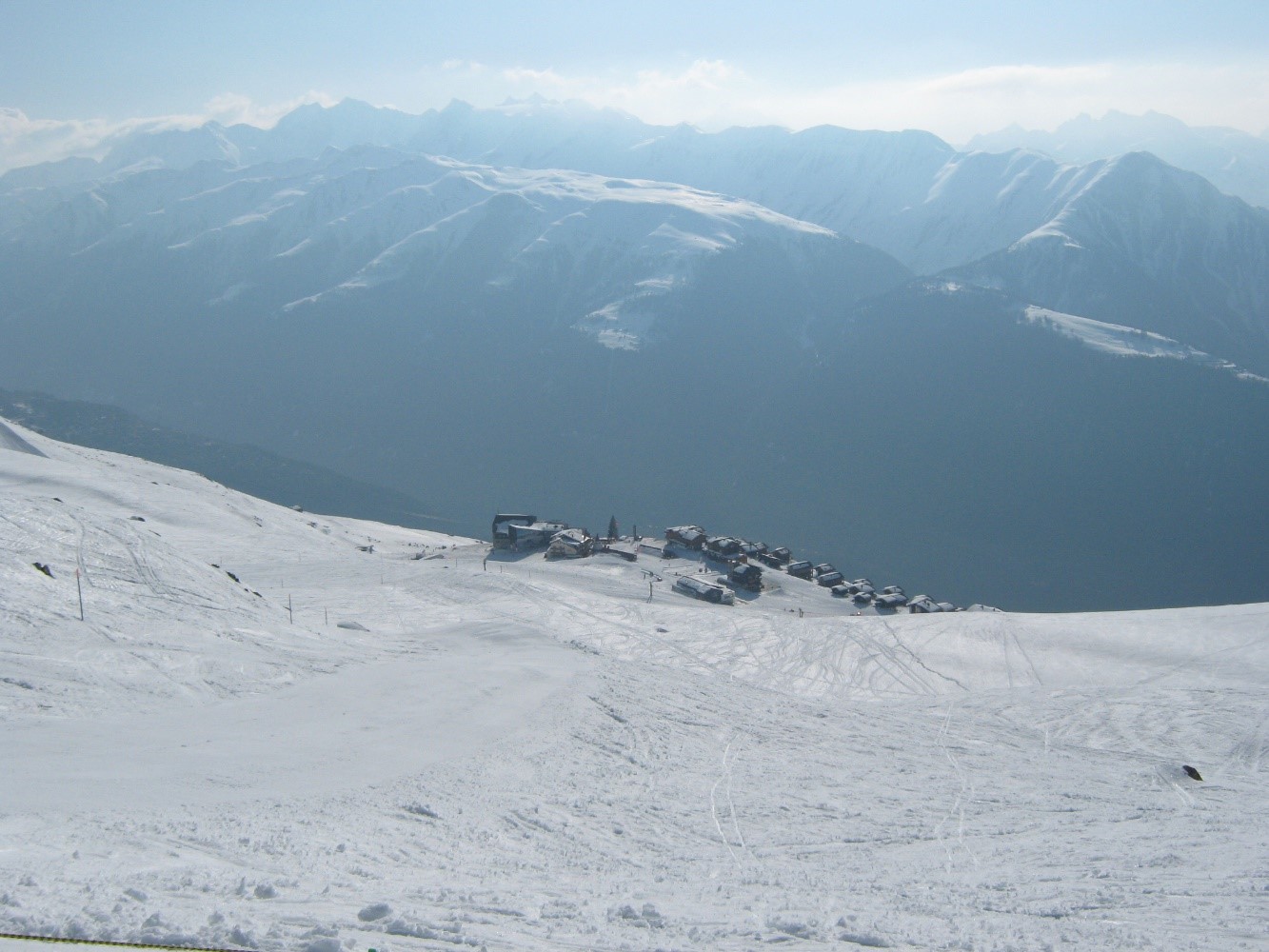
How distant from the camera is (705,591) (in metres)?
42.7

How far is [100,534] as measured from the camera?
1070 inches

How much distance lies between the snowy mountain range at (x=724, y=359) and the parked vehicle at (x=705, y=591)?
106 ft

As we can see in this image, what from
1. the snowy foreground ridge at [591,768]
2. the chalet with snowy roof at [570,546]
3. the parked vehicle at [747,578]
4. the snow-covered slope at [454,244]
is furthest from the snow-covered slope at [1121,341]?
the snowy foreground ridge at [591,768]

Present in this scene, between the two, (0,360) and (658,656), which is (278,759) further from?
(0,360)

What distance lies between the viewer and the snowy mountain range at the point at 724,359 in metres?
81.6

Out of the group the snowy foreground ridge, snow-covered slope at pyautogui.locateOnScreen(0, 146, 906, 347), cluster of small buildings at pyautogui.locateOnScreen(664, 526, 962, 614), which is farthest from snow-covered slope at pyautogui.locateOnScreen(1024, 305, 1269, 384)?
the snowy foreground ridge

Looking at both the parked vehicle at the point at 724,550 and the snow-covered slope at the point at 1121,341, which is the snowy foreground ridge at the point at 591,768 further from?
the snow-covered slope at the point at 1121,341

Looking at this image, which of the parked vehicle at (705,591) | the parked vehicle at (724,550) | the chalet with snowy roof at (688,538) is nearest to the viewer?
the parked vehicle at (705,591)

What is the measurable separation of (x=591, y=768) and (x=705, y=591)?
24.5 meters

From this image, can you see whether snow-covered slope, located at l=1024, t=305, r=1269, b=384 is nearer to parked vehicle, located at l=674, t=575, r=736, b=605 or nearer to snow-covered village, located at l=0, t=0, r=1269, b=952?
snow-covered village, located at l=0, t=0, r=1269, b=952

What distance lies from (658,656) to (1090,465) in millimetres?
70663

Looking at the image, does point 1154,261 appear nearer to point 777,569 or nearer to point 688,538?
point 777,569

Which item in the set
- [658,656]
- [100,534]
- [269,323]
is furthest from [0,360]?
[658,656]

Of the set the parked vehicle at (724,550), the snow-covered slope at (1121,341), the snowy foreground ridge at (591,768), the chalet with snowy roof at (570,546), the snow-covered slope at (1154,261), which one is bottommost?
the chalet with snowy roof at (570,546)
